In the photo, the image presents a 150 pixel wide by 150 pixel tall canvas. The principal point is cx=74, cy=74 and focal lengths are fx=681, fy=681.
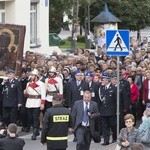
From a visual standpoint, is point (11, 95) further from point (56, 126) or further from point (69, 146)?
point (56, 126)

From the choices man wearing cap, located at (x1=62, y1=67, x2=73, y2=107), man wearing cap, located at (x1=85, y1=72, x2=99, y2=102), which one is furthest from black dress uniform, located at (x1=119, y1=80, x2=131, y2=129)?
man wearing cap, located at (x1=62, y1=67, x2=73, y2=107)

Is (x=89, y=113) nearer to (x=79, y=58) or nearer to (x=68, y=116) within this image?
(x=68, y=116)

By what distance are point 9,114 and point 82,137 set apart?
4761 mm

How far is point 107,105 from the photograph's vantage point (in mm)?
17578

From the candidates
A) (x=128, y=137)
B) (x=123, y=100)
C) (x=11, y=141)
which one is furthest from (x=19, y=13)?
(x=11, y=141)

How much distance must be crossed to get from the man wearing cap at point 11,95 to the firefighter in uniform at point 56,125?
17.7ft

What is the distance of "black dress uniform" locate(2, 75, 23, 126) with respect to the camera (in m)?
18.9

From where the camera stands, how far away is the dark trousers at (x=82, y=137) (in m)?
14.9

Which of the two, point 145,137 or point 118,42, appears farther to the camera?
point 118,42

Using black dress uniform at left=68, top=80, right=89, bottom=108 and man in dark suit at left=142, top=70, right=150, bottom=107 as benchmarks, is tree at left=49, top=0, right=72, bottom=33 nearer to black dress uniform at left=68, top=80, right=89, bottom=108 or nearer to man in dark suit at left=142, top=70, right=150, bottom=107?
man in dark suit at left=142, top=70, right=150, bottom=107

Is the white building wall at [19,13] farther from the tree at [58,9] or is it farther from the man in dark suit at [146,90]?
the man in dark suit at [146,90]

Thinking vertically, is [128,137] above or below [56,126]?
below

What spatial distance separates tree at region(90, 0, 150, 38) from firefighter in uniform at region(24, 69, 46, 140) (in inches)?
1386

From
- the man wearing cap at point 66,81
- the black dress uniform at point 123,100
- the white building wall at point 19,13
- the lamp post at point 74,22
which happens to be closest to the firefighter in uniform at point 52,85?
the man wearing cap at point 66,81
